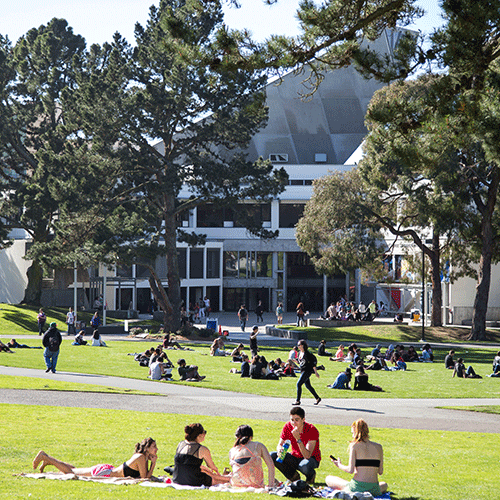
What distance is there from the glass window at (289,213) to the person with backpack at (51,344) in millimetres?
48308

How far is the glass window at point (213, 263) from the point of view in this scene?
6638 cm

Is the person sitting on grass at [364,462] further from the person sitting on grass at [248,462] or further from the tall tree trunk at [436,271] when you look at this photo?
the tall tree trunk at [436,271]

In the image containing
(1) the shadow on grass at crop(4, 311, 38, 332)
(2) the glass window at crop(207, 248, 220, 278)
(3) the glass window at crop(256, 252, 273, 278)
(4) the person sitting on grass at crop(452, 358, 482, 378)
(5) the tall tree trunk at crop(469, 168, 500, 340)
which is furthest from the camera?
(3) the glass window at crop(256, 252, 273, 278)

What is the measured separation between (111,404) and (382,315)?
1824 inches

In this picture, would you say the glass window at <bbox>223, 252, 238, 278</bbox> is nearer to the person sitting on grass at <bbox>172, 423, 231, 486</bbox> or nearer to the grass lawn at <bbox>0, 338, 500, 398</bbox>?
the grass lawn at <bbox>0, 338, 500, 398</bbox>

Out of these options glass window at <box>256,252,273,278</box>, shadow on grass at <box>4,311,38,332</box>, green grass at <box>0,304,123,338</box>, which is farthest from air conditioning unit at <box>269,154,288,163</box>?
shadow on grass at <box>4,311,38,332</box>

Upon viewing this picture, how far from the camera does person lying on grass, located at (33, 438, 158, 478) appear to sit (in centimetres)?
914

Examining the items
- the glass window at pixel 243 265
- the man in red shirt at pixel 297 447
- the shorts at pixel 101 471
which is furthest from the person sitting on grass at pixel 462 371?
the glass window at pixel 243 265

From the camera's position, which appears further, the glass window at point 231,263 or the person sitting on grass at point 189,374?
the glass window at point 231,263

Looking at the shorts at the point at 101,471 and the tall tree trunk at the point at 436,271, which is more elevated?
the tall tree trunk at the point at 436,271

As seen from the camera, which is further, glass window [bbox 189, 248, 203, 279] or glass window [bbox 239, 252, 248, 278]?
glass window [bbox 239, 252, 248, 278]

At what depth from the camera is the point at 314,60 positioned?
11906mm

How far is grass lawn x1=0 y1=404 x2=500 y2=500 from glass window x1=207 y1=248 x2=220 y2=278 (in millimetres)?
51176

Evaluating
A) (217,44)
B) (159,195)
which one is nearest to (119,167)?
(159,195)
